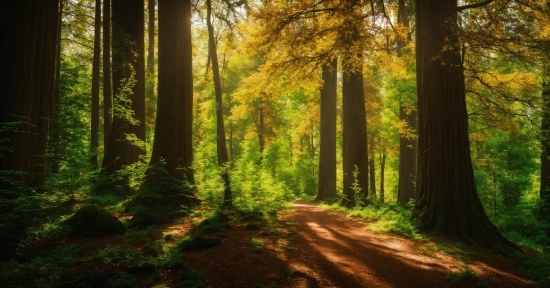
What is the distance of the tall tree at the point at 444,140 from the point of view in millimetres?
7379

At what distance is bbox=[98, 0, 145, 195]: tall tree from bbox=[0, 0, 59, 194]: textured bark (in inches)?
135

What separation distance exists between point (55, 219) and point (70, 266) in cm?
290

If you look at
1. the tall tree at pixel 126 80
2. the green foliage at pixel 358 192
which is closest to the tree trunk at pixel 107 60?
the tall tree at pixel 126 80

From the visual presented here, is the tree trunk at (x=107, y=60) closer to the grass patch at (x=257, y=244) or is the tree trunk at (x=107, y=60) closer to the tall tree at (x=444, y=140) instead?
the grass patch at (x=257, y=244)

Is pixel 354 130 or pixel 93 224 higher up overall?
pixel 354 130

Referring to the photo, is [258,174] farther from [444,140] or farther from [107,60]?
[107,60]

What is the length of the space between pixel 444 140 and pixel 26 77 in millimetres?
9323

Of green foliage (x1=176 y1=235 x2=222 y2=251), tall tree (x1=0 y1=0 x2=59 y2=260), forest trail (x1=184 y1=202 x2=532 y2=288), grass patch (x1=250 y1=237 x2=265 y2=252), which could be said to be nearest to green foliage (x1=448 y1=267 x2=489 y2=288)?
forest trail (x1=184 y1=202 x2=532 y2=288)

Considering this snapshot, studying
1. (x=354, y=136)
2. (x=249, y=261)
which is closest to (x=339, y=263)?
(x=249, y=261)

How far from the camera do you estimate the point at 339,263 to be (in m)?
5.38

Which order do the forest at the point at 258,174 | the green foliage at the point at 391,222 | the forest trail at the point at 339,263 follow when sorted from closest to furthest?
the forest trail at the point at 339,263
the forest at the point at 258,174
the green foliage at the point at 391,222

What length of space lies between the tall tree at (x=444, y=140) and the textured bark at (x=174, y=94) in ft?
21.1

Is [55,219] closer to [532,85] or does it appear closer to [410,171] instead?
[532,85]

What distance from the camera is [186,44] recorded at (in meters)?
9.70
